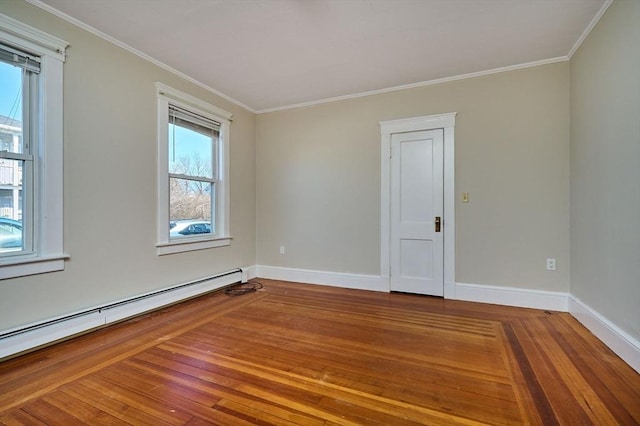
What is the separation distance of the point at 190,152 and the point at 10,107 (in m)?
1.67

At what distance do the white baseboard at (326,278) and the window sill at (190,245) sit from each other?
2.81 ft

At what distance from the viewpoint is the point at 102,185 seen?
2.79 m

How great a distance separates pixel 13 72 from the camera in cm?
232

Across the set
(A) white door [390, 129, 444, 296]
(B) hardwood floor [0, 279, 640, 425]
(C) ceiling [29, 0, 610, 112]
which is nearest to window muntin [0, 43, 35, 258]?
(C) ceiling [29, 0, 610, 112]

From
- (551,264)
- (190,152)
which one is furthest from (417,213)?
(190,152)

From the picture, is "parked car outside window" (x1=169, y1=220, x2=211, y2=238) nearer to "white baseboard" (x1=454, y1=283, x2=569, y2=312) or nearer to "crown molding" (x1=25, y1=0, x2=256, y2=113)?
"crown molding" (x1=25, y1=0, x2=256, y2=113)

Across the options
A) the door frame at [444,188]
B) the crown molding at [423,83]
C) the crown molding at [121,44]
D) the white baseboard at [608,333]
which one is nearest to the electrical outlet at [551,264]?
the white baseboard at [608,333]

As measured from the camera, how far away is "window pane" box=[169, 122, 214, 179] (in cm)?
356

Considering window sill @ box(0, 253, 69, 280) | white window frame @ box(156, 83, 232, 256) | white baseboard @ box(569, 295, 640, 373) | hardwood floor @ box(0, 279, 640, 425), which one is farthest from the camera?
white window frame @ box(156, 83, 232, 256)

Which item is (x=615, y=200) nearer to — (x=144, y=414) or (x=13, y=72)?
(x=144, y=414)

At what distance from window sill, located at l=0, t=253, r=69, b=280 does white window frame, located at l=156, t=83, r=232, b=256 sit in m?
0.91

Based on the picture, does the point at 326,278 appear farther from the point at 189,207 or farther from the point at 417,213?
the point at 189,207

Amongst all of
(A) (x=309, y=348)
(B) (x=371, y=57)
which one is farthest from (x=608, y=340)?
(B) (x=371, y=57)

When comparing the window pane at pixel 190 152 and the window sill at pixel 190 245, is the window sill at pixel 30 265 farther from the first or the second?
the window pane at pixel 190 152
